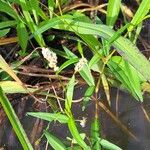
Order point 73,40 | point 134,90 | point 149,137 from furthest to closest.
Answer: point 73,40
point 149,137
point 134,90

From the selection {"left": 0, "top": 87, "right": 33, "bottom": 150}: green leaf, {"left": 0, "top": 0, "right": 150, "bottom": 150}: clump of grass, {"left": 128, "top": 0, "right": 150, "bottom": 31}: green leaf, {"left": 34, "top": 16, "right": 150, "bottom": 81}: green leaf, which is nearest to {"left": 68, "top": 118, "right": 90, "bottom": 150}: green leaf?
{"left": 0, "top": 0, "right": 150, "bottom": 150}: clump of grass

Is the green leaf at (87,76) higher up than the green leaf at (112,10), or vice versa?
the green leaf at (112,10)

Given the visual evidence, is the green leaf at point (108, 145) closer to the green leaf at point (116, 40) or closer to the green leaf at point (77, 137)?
the green leaf at point (77, 137)

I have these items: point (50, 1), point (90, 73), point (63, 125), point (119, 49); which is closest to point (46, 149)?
point (63, 125)

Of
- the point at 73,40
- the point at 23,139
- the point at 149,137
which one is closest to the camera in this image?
the point at 23,139

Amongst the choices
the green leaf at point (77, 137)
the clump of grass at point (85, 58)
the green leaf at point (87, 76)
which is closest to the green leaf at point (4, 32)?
the clump of grass at point (85, 58)

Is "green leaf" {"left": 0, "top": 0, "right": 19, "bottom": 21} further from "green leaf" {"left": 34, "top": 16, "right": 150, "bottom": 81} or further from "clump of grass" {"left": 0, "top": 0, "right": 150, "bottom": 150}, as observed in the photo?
"green leaf" {"left": 34, "top": 16, "right": 150, "bottom": 81}

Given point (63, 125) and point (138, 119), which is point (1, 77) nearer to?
point (63, 125)

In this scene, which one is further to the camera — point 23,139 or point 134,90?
point 134,90
